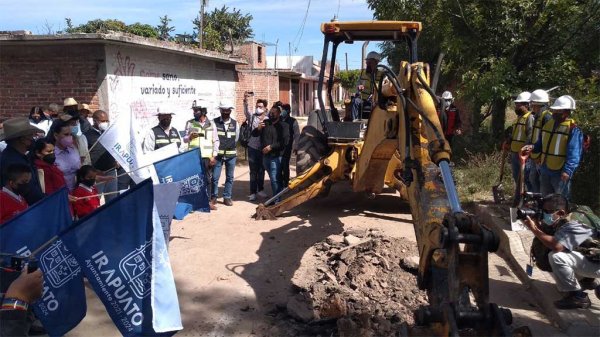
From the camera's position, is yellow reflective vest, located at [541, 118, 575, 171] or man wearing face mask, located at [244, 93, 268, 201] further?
man wearing face mask, located at [244, 93, 268, 201]

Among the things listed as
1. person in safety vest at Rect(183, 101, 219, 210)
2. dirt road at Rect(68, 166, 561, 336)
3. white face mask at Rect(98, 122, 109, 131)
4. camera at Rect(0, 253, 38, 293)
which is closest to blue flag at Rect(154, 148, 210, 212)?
dirt road at Rect(68, 166, 561, 336)

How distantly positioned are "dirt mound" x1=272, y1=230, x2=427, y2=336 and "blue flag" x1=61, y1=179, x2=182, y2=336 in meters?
1.51

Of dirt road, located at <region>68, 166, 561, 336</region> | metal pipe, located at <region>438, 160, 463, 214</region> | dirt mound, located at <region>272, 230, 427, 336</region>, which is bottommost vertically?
dirt road, located at <region>68, 166, 561, 336</region>

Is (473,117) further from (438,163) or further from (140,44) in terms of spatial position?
(438,163)

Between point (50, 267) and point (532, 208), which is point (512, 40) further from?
point (50, 267)

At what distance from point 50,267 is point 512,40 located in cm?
974

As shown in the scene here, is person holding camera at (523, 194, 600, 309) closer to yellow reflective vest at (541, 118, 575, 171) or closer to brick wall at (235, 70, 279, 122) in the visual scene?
yellow reflective vest at (541, 118, 575, 171)

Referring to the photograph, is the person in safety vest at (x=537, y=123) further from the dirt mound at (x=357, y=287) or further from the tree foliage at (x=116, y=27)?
the tree foliage at (x=116, y=27)

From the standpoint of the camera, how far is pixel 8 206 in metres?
3.94

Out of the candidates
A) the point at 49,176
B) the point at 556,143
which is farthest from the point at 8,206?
the point at 556,143

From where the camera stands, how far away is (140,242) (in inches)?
126

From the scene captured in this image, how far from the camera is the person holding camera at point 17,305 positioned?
257 centimetres

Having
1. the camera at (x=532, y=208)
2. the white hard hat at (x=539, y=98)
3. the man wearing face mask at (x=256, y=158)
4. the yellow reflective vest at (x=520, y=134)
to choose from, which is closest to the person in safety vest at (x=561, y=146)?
the white hard hat at (x=539, y=98)

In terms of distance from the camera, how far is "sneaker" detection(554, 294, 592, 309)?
4480 mm
